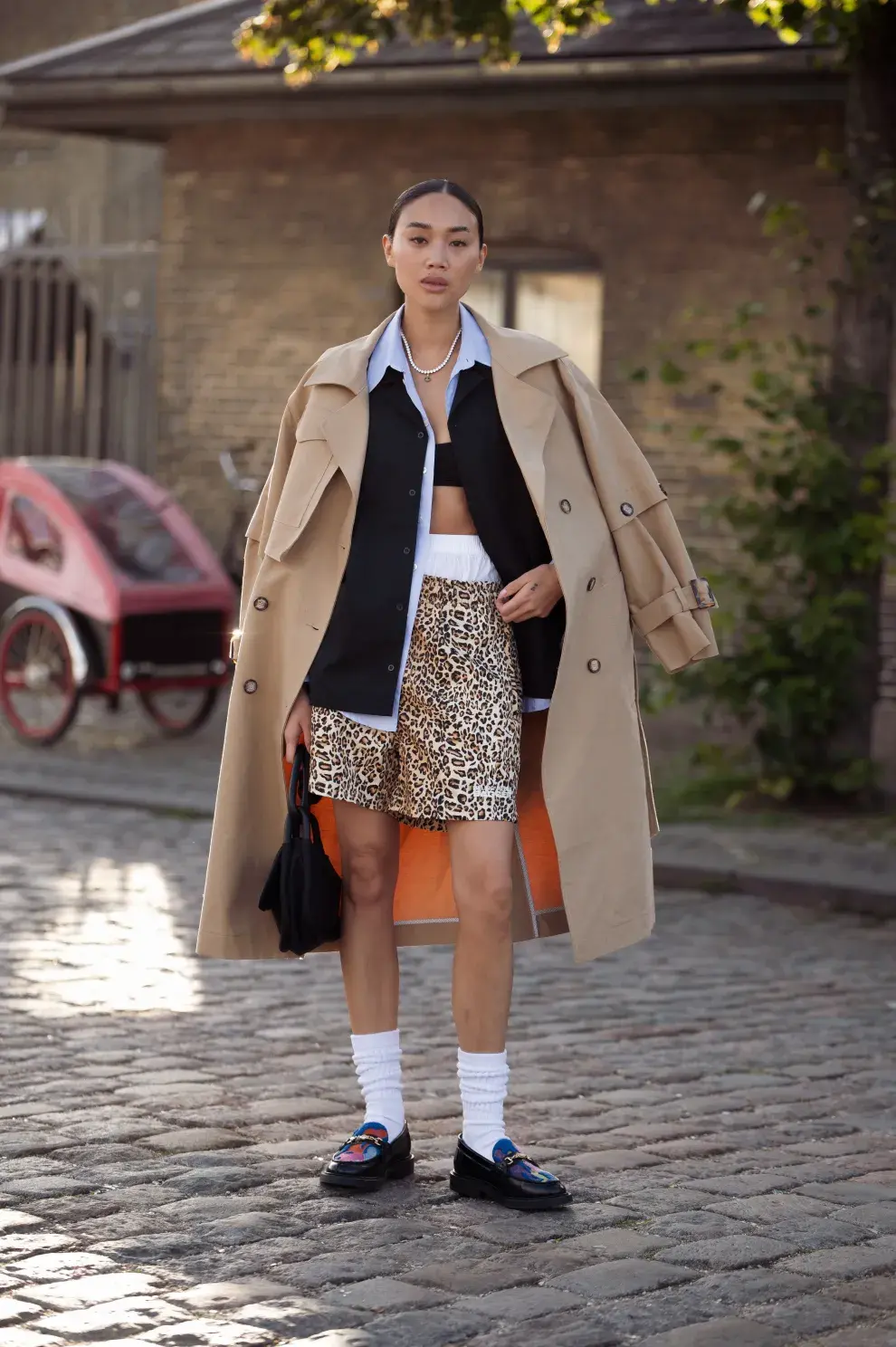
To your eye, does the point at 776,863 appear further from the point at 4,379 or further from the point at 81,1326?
the point at 4,379

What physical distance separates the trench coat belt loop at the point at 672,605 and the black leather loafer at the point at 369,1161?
44.6 inches

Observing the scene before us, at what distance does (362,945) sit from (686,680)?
6451 mm

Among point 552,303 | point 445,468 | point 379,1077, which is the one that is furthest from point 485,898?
point 552,303

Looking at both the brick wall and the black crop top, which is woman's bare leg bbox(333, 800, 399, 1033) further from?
the brick wall

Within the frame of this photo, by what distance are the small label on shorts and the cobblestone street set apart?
787 mm

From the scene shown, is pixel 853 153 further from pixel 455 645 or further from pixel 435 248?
pixel 455 645

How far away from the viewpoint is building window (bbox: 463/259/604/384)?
14.9m

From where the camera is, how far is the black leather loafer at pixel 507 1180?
4.54 meters

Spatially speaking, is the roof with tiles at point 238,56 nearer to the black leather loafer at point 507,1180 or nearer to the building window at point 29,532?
the building window at point 29,532

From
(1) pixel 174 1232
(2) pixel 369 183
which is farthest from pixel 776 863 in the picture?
(2) pixel 369 183

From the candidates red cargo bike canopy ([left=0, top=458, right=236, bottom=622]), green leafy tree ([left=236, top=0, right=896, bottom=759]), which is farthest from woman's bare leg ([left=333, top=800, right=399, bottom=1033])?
red cargo bike canopy ([left=0, top=458, right=236, bottom=622])

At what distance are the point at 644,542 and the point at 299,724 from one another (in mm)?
774

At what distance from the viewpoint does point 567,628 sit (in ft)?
15.0

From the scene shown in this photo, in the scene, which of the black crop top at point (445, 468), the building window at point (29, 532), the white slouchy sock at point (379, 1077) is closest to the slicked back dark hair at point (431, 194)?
the black crop top at point (445, 468)
